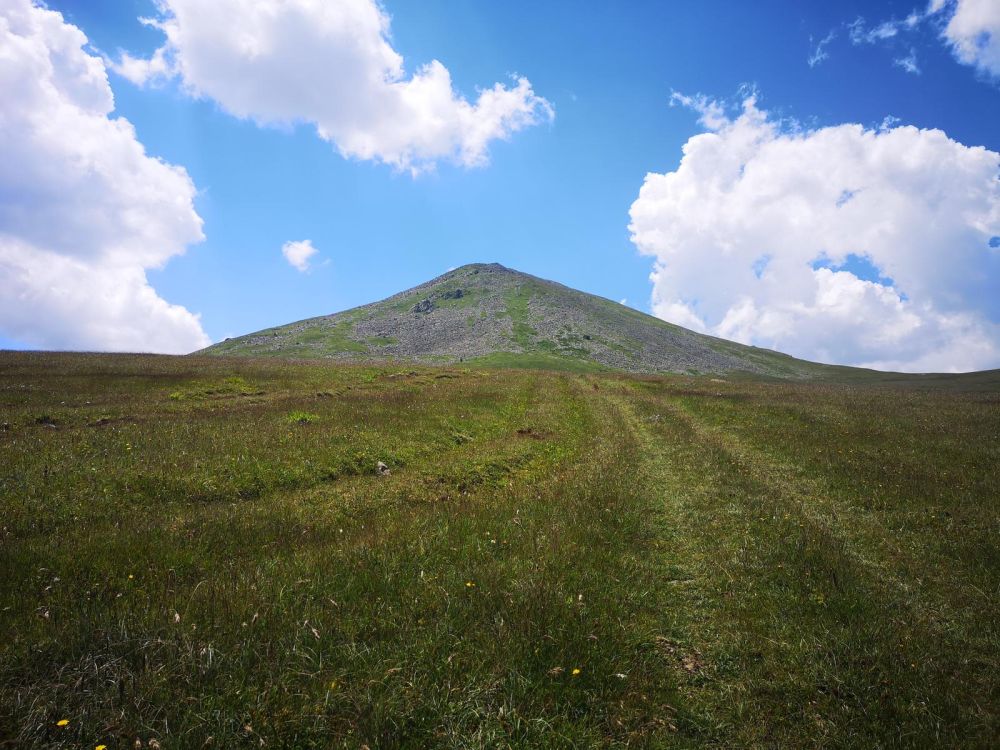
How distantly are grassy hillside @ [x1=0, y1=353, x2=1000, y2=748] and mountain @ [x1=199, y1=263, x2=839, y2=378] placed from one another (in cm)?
7947

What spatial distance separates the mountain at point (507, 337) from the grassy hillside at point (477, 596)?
79.5m

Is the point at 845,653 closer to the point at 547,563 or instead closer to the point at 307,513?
the point at 547,563

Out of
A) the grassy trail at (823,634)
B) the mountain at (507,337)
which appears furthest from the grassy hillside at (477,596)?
the mountain at (507,337)

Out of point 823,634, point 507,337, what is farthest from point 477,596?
point 507,337

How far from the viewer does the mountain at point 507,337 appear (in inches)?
4284

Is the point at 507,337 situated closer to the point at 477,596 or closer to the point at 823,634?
the point at 477,596

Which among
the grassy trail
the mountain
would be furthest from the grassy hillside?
the mountain

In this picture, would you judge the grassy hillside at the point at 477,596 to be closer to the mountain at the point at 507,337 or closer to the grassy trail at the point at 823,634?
the grassy trail at the point at 823,634

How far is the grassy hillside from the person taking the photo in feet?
14.8

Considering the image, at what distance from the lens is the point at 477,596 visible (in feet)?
21.6

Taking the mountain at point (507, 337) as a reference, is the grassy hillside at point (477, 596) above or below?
below

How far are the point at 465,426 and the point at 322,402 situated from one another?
817 cm

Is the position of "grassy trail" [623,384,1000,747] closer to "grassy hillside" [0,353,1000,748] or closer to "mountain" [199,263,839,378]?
"grassy hillside" [0,353,1000,748]

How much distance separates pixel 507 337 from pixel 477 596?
11634 cm
